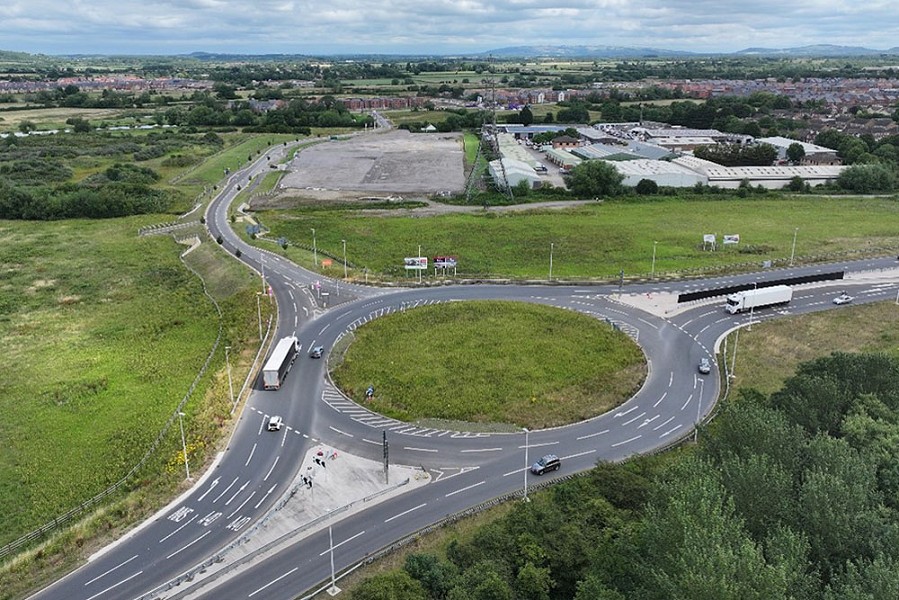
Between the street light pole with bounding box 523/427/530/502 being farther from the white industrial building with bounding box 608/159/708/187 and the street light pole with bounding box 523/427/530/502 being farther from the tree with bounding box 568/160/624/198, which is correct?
the white industrial building with bounding box 608/159/708/187

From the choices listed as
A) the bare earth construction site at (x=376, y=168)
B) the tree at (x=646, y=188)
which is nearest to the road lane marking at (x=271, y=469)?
the bare earth construction site at (x=376, y=168)

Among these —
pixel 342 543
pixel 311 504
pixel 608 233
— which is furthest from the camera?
pixel 608 233

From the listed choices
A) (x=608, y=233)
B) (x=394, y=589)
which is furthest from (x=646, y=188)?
(x=394, y=589)

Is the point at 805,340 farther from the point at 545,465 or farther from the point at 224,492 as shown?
the point at 224,492

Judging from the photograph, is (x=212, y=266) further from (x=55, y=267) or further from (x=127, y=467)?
(x=127, y=467)

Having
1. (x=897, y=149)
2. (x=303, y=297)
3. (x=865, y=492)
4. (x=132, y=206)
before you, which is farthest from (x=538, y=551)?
(x=897, y=149)

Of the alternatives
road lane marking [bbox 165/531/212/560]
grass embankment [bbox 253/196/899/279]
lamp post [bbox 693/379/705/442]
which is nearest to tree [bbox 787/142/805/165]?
grass embankment [bbox 253/196/899/279]

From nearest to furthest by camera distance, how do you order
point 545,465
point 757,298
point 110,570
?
point 110,570, point 545,465, point 757,298
